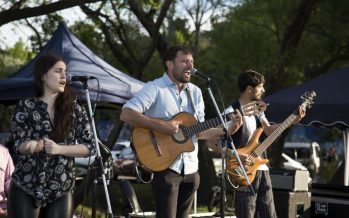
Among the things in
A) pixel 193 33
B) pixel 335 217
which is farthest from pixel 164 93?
pixel 193 33

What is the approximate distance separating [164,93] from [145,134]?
423 millimetres

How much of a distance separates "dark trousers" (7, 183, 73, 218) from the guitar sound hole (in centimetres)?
143

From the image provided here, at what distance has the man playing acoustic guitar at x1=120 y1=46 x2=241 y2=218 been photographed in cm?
513

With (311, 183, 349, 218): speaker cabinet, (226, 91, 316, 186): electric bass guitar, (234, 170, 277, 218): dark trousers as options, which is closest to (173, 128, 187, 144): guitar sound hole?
(226, 91, 316, 186): electric bass guitar

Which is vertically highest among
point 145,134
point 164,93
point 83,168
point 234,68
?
point 234,68

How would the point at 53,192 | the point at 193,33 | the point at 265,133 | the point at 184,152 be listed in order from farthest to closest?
the point at 193,33, the point at 265,133, the point at 184,152, the point at 53,192

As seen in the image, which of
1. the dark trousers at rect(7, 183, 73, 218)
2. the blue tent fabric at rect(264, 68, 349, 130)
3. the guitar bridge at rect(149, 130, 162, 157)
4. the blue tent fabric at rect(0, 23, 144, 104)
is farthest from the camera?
the blue tent fabric at rect(264, 68, 349, 130)

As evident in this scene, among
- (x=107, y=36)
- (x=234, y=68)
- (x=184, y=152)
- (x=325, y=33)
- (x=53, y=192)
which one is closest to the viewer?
(x=53, y=192)

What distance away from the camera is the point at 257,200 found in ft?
20.9

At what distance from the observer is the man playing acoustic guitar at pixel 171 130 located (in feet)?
16.8

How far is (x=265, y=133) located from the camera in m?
6.64

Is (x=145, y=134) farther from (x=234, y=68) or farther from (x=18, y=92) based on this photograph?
(x=234, y=68)

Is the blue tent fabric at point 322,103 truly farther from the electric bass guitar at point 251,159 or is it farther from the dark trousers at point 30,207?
the dark trousers at point 30,207

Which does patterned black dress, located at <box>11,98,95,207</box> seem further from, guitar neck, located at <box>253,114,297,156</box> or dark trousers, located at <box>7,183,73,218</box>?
guitar neck, located at <box>253,114,297,156</box>
